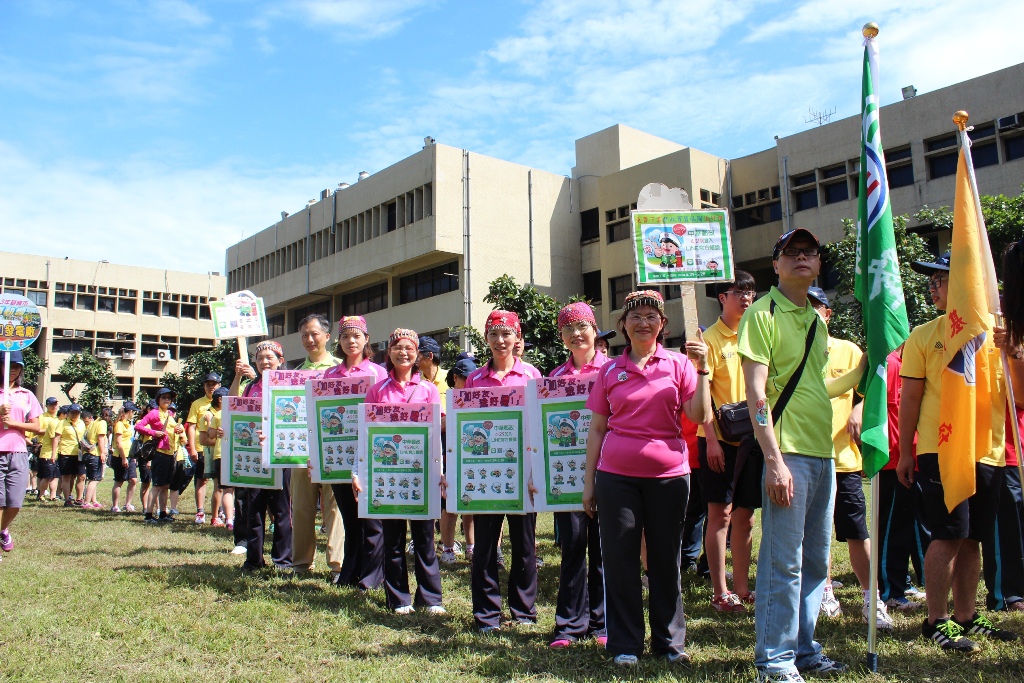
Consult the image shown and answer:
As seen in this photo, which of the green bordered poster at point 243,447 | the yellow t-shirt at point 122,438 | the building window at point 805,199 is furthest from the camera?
the building window at point 805,199

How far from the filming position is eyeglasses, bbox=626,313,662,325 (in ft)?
15.9

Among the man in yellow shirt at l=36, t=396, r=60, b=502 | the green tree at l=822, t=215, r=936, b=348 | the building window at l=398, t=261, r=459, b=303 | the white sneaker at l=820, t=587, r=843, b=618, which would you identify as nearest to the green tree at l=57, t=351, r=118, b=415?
the building window at l=398, t=261, r=459, b=303

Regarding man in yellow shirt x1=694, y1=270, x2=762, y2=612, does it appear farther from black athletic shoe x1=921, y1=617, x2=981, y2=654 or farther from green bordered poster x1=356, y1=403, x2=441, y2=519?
green bordered poster x1=356, y1=403, x2=441, y2=519

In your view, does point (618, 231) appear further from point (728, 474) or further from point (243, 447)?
point (728, 474)

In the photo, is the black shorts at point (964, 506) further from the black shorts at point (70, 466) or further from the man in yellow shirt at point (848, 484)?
the black shorts at point (70, 466)

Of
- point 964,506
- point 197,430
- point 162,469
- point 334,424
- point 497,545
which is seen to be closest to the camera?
point 964,506

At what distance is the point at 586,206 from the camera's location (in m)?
39.1

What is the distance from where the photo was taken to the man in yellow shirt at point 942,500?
15.6ft

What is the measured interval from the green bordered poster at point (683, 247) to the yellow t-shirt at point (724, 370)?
0.86 metres

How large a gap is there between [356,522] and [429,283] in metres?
31.9

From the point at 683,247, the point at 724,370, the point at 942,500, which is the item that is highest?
the point at 683,247

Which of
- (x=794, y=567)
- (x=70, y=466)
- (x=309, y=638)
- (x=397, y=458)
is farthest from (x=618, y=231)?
(x=794, y=567)

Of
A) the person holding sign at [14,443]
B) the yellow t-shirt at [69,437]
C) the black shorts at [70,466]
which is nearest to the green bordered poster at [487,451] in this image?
the person holding sign at [14,443]

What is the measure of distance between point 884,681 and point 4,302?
9.23m
